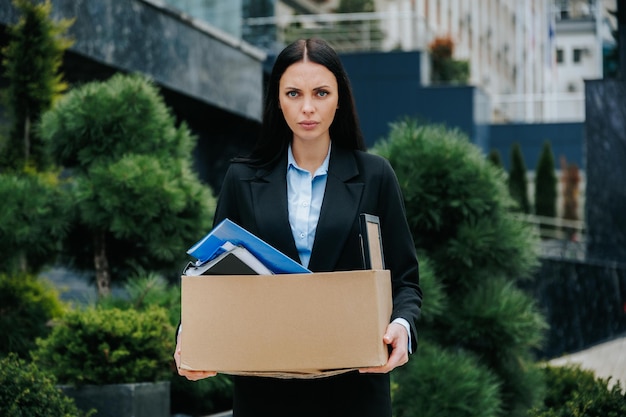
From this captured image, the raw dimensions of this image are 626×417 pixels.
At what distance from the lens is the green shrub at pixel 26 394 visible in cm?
471

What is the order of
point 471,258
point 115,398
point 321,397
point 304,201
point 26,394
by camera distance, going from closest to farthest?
1. point 321,397
2. point 304,201
3. point 26,394
4. point 115,398
5. point 471,258

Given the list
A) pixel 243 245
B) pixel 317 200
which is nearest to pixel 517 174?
pixel 317 200

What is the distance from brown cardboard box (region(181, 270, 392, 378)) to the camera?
112 inches

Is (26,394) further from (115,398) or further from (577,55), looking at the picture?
(577,55)

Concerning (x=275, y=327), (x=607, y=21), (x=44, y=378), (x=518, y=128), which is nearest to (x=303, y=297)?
(x=275, y=327)

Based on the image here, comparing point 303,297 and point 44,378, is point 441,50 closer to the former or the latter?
point 44,378

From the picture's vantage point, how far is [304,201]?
3184 mm

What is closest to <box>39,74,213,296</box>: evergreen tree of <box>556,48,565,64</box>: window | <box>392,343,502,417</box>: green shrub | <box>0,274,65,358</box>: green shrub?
<box>0,274,65,358</box>: green shrub

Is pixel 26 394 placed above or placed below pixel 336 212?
below

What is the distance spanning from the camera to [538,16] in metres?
69.8

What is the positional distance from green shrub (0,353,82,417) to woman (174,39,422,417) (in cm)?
181

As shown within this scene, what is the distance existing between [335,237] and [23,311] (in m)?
4.52

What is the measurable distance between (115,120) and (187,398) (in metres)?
1.69

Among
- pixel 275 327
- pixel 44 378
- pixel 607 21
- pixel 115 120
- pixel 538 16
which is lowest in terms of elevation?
pixel 44 378
